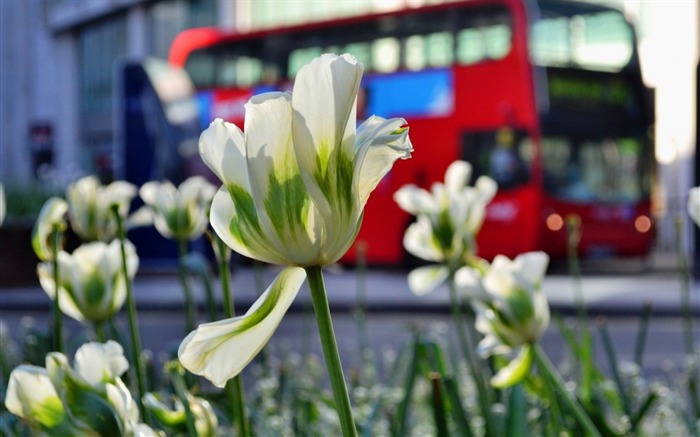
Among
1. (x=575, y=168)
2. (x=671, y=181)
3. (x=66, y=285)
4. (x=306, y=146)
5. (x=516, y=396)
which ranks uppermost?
(x=306, y=146)

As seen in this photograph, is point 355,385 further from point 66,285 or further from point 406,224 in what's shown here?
point 406,224

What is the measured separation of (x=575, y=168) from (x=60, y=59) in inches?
929

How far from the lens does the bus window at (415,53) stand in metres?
13.0

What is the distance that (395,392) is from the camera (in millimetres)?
2053

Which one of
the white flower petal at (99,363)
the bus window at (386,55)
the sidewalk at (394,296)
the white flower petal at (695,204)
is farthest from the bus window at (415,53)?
the white flower petal at (99,363)

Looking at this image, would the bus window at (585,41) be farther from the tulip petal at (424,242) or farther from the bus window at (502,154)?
the tulip petal at (424,242)

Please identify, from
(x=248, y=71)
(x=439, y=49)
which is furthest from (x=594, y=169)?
(x=248, y=71)

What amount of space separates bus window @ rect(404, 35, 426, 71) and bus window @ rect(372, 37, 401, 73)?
0.11m

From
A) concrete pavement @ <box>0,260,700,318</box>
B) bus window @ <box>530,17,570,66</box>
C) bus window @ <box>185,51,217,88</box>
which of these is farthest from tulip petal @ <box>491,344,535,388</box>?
bus window @ <box>185,51,217,88</box>

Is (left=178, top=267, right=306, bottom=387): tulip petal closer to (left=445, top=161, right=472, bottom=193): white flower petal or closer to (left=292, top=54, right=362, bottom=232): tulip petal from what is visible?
(left=292, top=54, right=362, bottom=232): tulip petal

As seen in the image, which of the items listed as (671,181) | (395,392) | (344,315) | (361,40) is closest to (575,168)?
(361,40)

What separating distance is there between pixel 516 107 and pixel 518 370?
449 inches

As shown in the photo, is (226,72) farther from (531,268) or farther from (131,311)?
(131,311)

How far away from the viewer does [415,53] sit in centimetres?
1301
